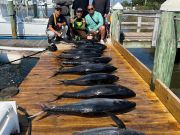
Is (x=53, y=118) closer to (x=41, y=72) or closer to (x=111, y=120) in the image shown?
(x=111, y=120)

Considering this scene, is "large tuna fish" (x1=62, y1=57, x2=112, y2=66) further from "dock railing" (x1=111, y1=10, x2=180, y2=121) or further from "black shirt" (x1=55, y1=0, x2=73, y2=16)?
"black shirt" (x1=55, y1=0, x2=73, y2=16)

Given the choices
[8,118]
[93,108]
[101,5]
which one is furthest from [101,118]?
[101,5]

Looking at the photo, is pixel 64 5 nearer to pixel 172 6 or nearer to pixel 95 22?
pixel 95 22

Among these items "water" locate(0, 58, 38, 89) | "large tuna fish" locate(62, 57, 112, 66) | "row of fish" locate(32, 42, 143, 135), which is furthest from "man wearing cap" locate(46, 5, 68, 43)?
"row of fish" locate(32, 42, 143, 135)

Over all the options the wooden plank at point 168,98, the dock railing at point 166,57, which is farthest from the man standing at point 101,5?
the wooden plank at point 168,98

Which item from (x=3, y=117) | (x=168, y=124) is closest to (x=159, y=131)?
(x=168, y=124)

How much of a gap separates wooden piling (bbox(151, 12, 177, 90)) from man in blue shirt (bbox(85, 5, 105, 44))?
5.67m

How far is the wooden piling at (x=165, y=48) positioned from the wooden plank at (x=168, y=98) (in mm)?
157

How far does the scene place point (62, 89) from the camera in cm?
491

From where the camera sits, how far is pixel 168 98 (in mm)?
3885

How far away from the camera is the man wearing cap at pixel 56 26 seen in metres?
9.84

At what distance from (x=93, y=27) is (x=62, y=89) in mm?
5851

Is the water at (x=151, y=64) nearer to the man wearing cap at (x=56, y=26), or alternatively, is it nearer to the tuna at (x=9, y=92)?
the man wearing cap at (x=56, y=26)

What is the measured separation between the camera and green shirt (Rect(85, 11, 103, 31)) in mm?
10047
